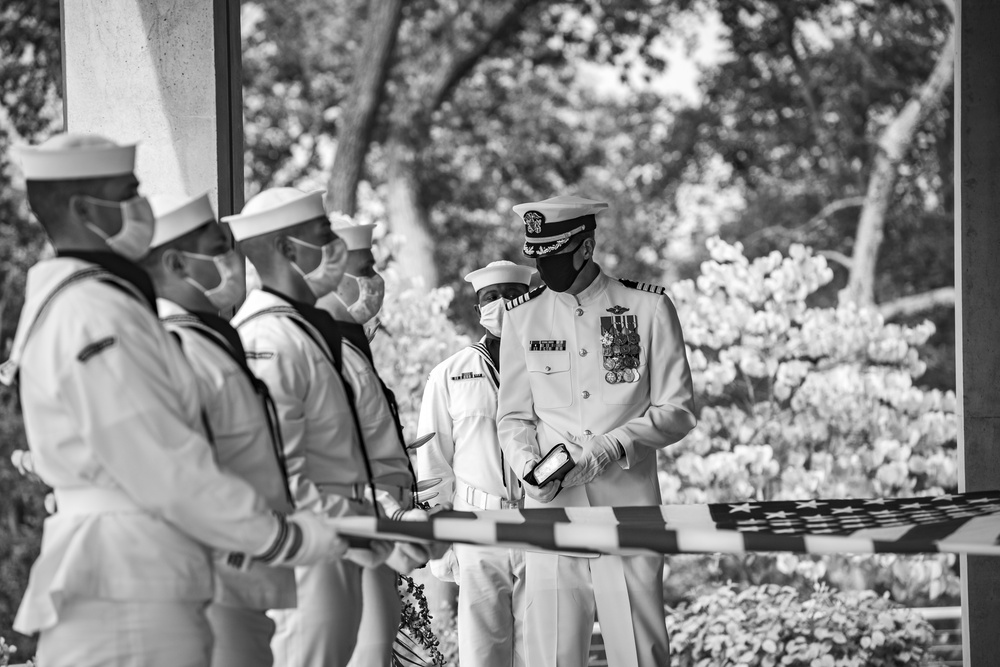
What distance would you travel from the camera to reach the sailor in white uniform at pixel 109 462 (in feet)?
9.24

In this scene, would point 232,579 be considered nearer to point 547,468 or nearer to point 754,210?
point 547,468

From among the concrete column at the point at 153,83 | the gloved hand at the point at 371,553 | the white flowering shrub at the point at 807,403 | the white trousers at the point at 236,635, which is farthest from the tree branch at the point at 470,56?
the white trousers at the point at 236,635

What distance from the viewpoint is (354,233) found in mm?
4469

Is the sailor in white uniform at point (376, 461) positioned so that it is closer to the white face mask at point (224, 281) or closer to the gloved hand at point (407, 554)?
the gloved hand at point (407, 554)

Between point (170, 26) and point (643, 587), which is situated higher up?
point (170, 26)

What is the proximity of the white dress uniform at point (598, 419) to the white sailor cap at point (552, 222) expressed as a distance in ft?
0.87

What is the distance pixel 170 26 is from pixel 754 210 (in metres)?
16.9

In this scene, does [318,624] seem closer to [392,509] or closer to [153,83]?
[392,509]

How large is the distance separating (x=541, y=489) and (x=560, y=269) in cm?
87

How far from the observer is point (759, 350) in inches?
389

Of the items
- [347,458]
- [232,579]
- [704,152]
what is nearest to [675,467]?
[347,458]

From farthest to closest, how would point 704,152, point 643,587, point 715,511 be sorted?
point 704,152, point 643,587, point 715,511

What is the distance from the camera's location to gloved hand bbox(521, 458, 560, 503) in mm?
4941

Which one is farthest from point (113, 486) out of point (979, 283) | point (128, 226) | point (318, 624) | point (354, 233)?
point (979, 283)
